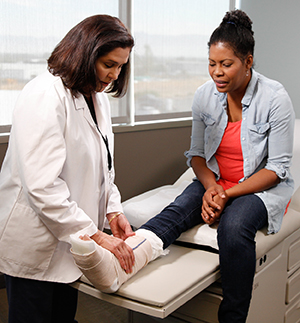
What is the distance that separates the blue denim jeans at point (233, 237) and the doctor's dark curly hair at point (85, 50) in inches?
21.4

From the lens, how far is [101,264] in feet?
3.21

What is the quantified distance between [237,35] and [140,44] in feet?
3.88

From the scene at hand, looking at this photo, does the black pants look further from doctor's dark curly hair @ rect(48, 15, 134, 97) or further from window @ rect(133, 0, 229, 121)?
window @ rect(133, 0, 229, 121)

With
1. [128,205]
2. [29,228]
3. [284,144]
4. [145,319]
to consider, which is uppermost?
[284,144]

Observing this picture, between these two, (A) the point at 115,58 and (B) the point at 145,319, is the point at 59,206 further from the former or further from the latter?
(B) the point at 145,319

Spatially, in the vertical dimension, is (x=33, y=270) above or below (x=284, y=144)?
below

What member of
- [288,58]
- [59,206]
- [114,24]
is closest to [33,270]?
[59,206]

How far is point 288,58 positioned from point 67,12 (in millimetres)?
1717

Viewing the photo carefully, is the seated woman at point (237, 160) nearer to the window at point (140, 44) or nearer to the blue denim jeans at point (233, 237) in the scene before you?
the blue denim jeans at point (233, 237)

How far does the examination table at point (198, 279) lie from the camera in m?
1.05

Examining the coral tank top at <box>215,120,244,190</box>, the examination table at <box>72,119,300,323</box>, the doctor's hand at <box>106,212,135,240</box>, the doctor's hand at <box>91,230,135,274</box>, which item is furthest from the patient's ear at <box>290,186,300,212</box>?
the doctor's hand at <box>91,230,135,274</box>

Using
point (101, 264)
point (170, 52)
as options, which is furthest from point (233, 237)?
point (170, 52)

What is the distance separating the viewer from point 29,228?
107cm

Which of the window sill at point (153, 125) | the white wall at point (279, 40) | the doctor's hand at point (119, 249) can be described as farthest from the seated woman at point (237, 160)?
the white wall at point (279, 40)
